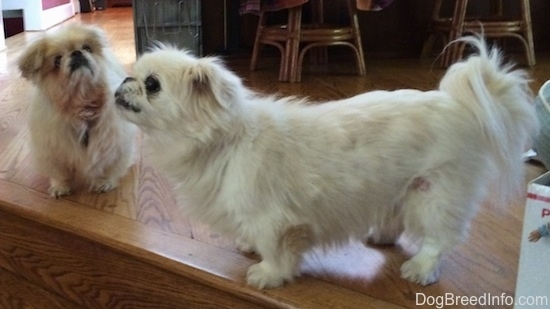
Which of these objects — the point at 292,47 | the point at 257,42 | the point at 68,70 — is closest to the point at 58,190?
the point at 68,70

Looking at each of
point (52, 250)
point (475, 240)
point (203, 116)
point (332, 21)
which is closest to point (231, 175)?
point (203, 116)

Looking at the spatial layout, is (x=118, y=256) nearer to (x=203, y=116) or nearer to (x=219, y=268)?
(x=219, y=268)

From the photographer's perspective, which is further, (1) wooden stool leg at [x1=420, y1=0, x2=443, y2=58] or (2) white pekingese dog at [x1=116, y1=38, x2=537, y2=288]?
(1) wooden stool leg at [x1=420, y1=0, x2=443, y2=58]

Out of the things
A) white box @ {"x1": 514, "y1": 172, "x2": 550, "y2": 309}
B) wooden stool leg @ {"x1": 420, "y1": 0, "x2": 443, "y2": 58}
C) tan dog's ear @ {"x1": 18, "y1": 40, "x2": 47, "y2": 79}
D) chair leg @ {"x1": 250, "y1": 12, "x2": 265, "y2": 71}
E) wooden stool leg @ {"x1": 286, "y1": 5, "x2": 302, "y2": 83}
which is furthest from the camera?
wooden stool leg @ {"x1": 420, "y1": 0, "x2": 443, "y2": 58}

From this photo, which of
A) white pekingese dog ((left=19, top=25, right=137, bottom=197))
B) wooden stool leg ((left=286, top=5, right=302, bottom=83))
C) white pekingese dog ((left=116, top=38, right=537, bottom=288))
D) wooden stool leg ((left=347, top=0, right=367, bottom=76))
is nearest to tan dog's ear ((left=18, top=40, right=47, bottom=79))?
white pekingese dog ((left=19, top=25, right=137, bottom=197))

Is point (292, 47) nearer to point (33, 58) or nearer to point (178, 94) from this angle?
point (33, 58)

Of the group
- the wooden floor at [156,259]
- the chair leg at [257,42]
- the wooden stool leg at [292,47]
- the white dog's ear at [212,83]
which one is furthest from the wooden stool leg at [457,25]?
the white dog's ear at [212,83]

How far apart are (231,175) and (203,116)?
11 centimetres

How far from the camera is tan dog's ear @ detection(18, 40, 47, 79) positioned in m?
1.51

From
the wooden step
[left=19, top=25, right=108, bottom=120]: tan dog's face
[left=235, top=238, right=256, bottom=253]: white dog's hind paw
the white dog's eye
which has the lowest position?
the wooden step

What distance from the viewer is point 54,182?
1.59 m

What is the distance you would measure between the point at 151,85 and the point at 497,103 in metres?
0.63

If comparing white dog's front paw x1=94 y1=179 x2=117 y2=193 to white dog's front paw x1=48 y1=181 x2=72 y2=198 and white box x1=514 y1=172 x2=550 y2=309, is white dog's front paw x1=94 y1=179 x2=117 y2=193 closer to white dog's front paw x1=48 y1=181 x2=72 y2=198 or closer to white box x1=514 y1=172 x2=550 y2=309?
white dog's front paw x1=48 y1=181 x2=72 y2=198

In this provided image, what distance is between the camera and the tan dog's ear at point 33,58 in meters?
1.51
